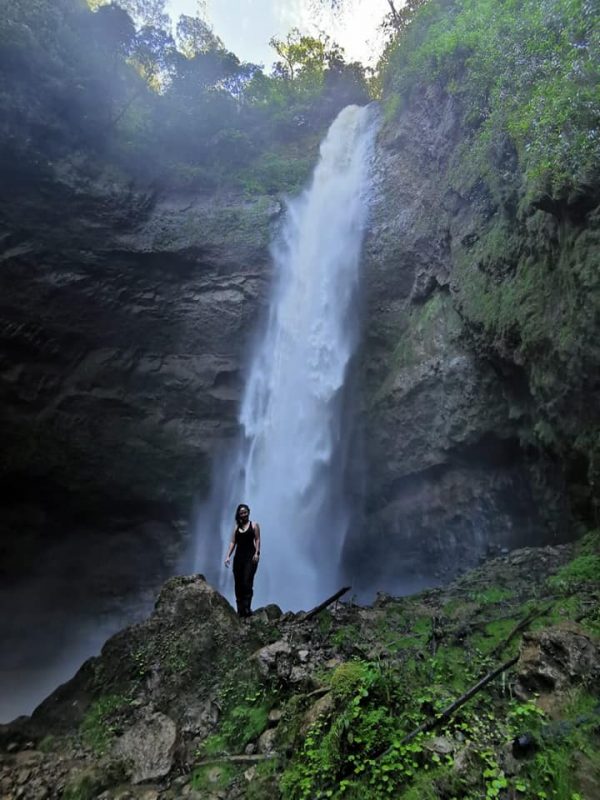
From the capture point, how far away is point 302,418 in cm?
1502

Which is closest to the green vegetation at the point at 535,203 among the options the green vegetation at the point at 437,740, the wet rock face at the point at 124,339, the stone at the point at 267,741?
the green vegetation at the point at 437,740

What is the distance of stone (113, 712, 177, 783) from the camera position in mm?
4223

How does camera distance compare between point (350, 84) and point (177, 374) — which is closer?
point (177, 374)

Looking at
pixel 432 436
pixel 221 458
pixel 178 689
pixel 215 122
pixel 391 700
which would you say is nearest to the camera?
pixel 391 700

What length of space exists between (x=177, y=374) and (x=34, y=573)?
7.16 m

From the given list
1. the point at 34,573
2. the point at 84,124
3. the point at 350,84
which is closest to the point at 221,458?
the point at 34,573

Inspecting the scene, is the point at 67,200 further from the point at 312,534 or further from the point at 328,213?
the point at 312,534

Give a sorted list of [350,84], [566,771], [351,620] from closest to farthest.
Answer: [566,771], [351,620], [350,84]

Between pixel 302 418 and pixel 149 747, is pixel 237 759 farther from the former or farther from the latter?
pixel 302 418

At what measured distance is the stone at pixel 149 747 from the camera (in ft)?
13.9

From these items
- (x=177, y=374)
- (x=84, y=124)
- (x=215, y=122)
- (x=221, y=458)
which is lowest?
(x=221, y=458)

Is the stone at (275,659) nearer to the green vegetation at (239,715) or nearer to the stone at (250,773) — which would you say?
the green vegetation at (239,715)

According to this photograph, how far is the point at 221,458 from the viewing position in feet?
50.5

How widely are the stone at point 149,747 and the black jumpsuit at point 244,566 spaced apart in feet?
6.72
